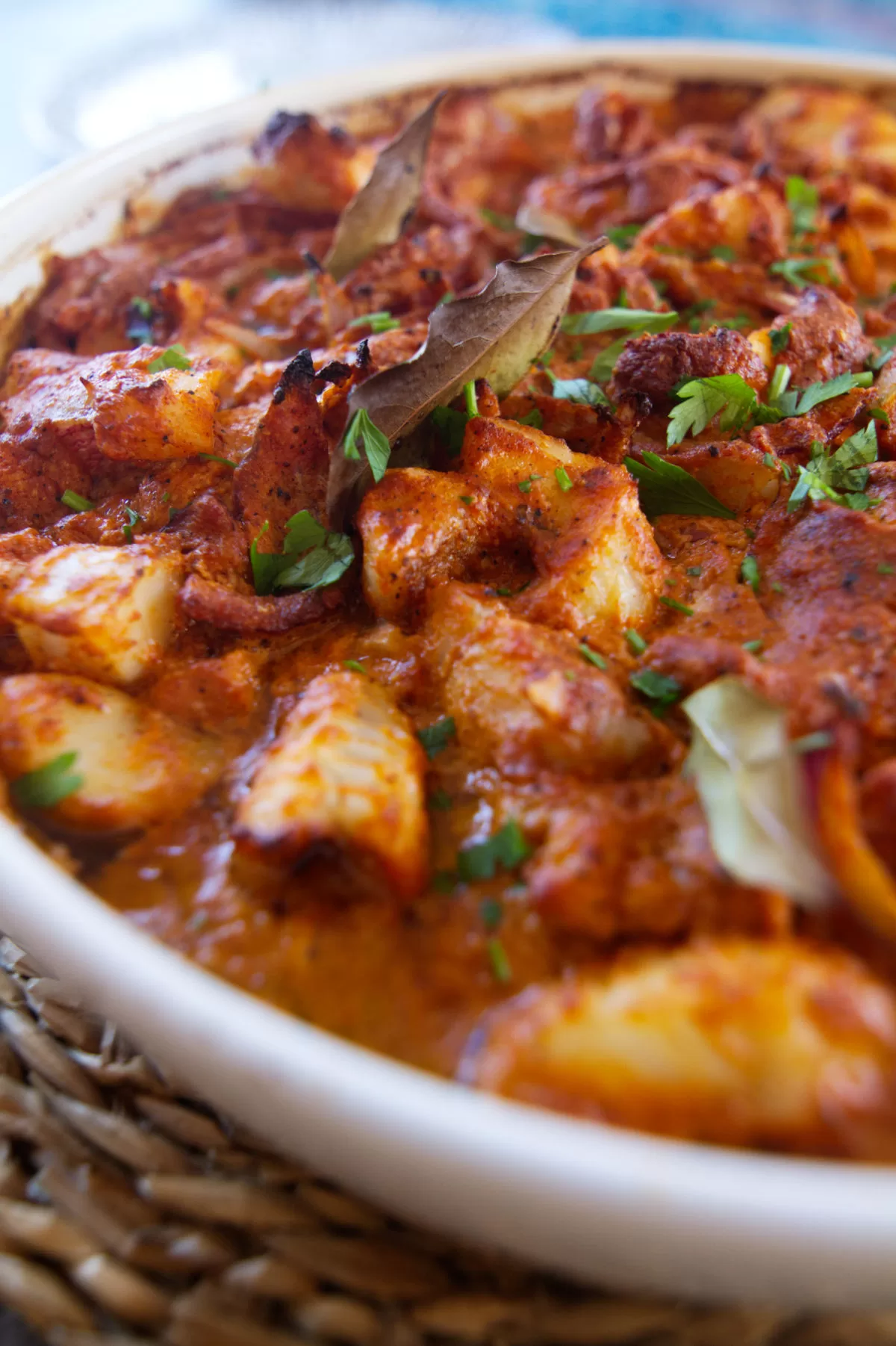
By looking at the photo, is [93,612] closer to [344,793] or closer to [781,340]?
[344,793]

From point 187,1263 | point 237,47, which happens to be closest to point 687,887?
point 187,1263

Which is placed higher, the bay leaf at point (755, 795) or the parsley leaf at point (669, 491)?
the parsley leaf at point (669, 491)

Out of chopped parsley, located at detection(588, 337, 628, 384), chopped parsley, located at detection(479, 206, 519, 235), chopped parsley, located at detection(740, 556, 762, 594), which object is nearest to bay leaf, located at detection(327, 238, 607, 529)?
chopped parsley, located at detection(588, 337, 628, 384)

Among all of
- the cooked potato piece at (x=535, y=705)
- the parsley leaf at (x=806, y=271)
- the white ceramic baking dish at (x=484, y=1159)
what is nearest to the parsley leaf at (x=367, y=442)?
the cooked potato piece at (x=535, y=705)

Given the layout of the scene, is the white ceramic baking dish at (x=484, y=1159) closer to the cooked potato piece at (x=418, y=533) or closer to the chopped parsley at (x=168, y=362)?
the cooked potato piece at (x=418, y=533)

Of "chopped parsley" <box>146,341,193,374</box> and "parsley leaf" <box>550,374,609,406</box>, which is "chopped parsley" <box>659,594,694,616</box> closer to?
"parsley leaf" <box>550,374,609,406</box>

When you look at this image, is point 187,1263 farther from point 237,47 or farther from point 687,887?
point 237,47
